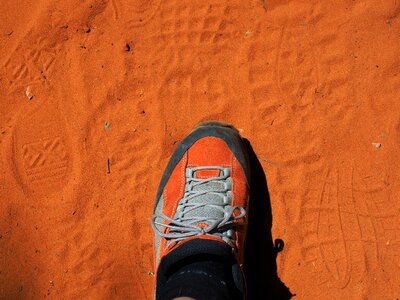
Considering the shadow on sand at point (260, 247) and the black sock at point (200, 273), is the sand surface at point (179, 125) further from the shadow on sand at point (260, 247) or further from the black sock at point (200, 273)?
the black sock at point (200, 273)

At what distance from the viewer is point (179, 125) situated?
224 centimetres

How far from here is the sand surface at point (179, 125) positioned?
2115mm

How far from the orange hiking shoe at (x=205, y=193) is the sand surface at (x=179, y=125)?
0.09 metres

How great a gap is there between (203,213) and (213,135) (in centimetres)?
40

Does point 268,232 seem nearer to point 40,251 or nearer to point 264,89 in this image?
point 264,89

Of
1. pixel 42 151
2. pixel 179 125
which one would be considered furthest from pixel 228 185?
pixel 42 151

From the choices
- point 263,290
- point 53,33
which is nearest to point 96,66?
point 53,33

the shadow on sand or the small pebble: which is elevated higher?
the small pebble

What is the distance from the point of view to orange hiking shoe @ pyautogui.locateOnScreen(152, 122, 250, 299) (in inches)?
78.6

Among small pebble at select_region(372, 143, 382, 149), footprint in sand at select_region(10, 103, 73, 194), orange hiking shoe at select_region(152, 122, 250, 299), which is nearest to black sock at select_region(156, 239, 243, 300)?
orange hiking shoe at select_region(152, 122, 250, 299)

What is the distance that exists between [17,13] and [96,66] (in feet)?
1.80

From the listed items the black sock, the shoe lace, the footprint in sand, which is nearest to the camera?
the black sock

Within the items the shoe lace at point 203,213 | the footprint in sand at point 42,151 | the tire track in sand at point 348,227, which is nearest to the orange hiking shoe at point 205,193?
the shoe lace at point 203,213

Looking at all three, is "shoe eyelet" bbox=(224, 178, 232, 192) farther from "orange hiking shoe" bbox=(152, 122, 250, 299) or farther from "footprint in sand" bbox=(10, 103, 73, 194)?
"footprint in sand" bbox=(10, 103, 73, 194)
